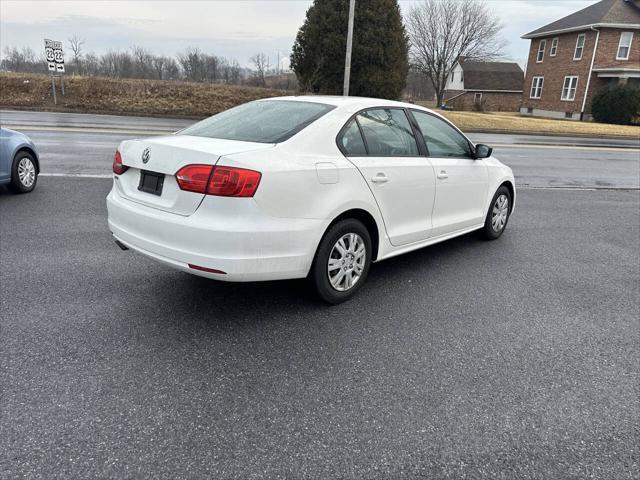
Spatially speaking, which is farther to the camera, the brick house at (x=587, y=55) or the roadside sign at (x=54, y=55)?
the brick house at (x=587, y=55)

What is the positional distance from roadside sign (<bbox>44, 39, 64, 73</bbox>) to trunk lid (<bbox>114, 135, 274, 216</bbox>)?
23762 millimetres

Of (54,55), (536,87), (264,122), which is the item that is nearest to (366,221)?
(264,122)

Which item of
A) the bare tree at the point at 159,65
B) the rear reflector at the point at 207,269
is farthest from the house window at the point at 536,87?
the rear reflector at the point at 207,269

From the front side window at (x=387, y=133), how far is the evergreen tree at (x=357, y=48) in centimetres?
2153

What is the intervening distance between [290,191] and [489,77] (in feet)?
200

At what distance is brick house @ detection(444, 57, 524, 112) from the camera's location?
185 ft

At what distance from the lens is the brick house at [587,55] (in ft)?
118

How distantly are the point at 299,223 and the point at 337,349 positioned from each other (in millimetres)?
912

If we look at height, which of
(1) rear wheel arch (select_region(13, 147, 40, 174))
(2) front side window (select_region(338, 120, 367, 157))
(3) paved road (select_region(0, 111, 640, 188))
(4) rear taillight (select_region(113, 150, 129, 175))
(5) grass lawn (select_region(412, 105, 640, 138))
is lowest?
(3) paved road (select_region(0, 111, 640, 188))

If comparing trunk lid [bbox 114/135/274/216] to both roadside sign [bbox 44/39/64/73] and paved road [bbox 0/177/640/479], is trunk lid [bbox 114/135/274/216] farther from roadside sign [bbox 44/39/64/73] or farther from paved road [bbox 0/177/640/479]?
roadside sign [bbox 44/39/64/73]

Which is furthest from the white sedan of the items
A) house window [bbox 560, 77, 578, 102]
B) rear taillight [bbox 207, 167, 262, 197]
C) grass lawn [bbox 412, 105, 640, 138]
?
house window [bbox 560, 77, 578, 102]

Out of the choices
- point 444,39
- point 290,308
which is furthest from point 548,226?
point 444,39

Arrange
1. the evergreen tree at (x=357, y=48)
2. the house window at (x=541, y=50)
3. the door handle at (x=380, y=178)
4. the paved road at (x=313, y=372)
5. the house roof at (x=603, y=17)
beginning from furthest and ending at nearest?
the house window at (x=541, y=50), the house roof at (x=603, y=17), the evergreen tree at (x=357, y=48), the door handle at (x=380, y=178), the paved road at (x=313, y=372)

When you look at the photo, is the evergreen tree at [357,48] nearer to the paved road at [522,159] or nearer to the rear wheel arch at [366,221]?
the paved road at [522,159]
